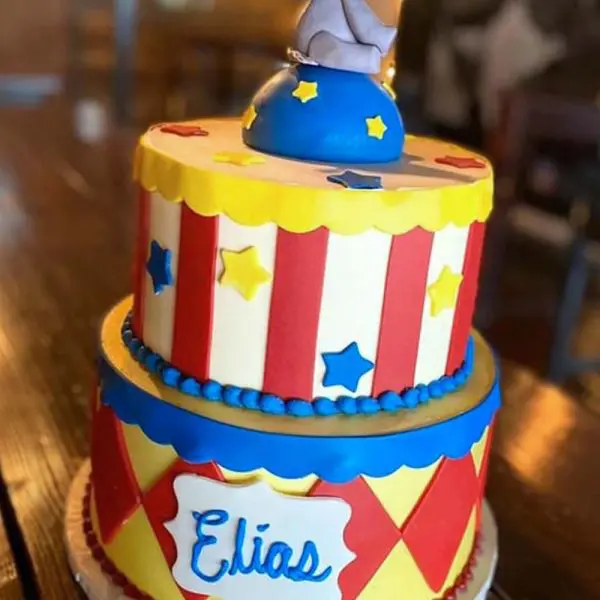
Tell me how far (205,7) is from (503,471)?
12.9 ft

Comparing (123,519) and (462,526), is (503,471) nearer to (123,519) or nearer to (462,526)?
(462,526)

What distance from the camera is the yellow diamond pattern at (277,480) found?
0.72 m

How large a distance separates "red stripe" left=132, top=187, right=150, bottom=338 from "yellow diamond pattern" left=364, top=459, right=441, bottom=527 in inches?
9.2

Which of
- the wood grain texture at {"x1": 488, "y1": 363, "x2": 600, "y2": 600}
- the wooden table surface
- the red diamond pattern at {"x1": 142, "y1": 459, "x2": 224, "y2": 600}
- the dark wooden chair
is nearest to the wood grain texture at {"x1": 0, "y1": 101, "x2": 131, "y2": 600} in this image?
the wooden table surface

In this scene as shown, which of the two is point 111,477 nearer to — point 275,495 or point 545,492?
point 275,495

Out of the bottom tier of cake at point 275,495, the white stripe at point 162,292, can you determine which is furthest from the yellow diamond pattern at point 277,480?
the white stripe at point 162,292

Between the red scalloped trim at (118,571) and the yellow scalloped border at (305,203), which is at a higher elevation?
the yellow scalloped border at (305,203)

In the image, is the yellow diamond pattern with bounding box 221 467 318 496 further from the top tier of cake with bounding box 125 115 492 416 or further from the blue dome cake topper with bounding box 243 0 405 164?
the blue dome cake topper with bounding box 243 0 405 164

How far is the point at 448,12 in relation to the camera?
371 centimetres

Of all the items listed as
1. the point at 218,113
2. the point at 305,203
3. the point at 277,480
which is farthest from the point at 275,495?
the point at 218,113

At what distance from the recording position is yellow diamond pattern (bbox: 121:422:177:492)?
750 mm

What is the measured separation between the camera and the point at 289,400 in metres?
0.73

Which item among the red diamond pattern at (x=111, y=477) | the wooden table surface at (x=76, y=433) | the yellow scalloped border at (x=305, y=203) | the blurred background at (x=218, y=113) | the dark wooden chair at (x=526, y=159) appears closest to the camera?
the yellow scalloped border at (x=305, y=203)

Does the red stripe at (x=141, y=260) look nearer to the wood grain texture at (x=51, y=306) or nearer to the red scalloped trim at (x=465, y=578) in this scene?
the wood grain texture at (x=51, y=306)
